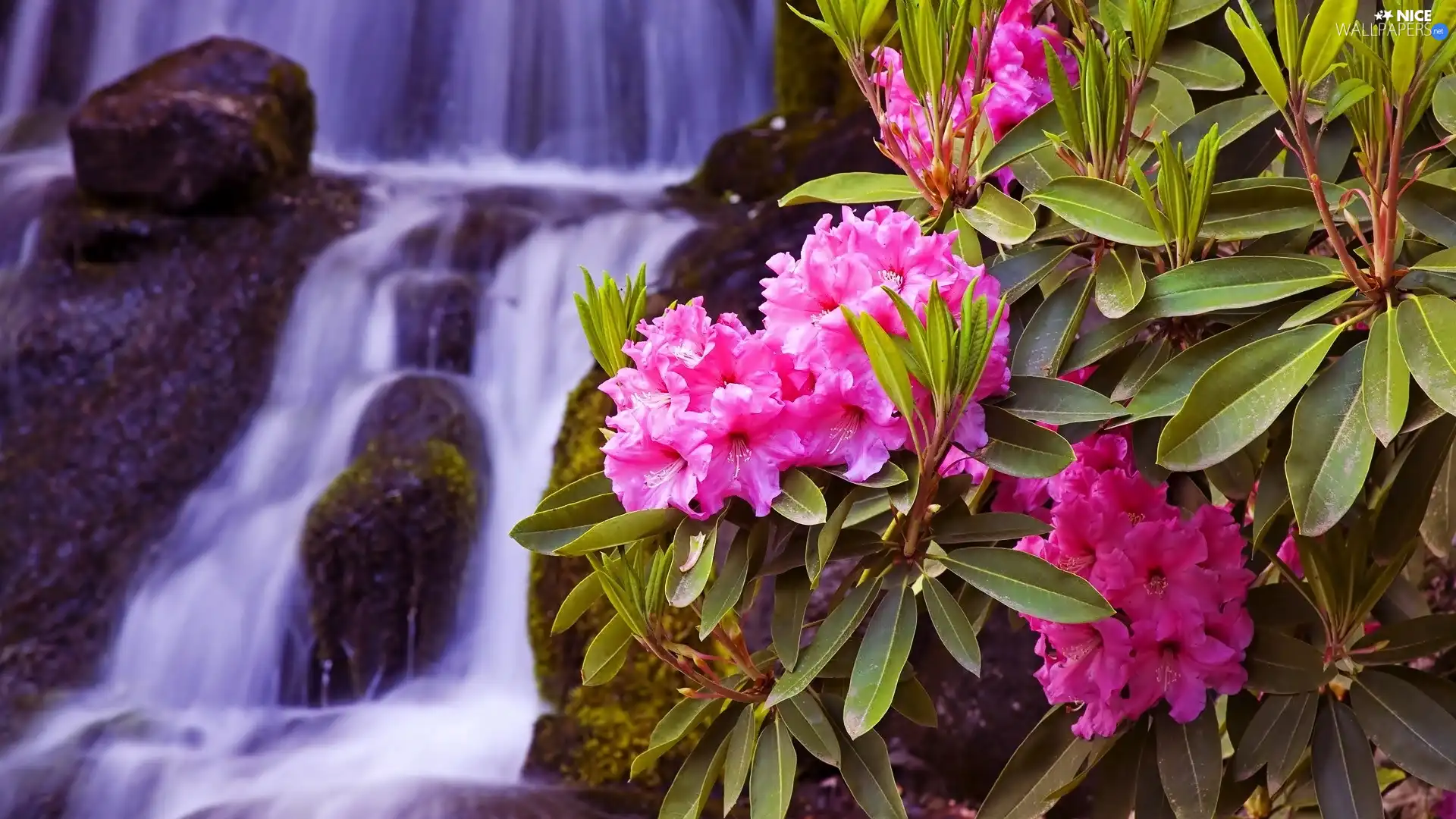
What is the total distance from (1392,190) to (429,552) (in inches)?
94.1

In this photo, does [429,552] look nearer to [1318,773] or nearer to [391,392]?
[391,392]

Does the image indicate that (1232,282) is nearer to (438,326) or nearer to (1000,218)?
(1000,218)

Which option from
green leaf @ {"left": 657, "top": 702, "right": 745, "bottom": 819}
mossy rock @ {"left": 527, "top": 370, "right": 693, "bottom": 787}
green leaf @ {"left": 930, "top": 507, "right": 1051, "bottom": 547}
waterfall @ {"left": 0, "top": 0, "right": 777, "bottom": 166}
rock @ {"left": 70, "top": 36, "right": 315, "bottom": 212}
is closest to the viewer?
green leaf @ {"left": 930, "top": 507, "right": 1051, "bottom": 547}

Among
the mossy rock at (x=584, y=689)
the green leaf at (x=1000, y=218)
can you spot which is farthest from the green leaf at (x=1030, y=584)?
the mossy rock at (x=584, y=689)

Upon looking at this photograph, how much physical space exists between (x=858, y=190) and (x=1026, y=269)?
0.45ft

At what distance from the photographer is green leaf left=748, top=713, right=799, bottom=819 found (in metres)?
0.72

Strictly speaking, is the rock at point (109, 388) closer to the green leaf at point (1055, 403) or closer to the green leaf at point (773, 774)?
the green leaf at point (773, 774)

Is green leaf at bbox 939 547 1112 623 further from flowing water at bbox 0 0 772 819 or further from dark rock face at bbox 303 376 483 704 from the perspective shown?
dark rock face at bbox 303 376 483 704

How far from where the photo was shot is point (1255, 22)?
2.06 feet

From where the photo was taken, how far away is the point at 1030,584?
0.65m

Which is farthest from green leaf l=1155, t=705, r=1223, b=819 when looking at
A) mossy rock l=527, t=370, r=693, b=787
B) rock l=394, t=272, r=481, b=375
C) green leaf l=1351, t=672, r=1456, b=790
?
rock l=394, t=272, r=481, b=375

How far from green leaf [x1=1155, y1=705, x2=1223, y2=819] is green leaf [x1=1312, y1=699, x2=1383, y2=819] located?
0.07 metres

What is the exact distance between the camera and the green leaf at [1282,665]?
757 mm

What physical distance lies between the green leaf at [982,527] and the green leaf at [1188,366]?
0.09m
